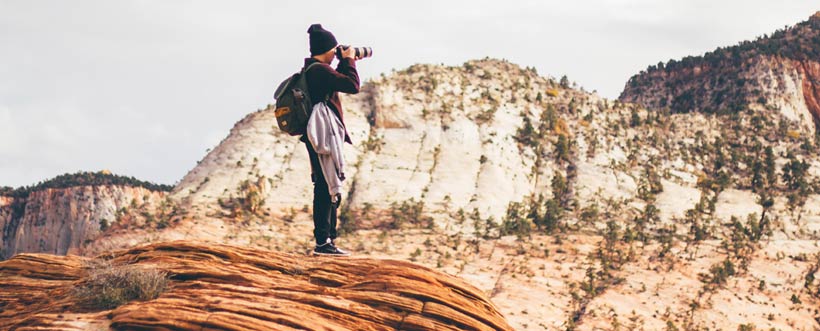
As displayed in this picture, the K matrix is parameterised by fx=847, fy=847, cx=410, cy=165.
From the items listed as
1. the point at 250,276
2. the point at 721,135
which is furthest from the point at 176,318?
the point at 721,135

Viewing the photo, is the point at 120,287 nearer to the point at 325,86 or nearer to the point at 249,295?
the point at 249,295

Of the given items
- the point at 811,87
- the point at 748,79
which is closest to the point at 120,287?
the point at 748,79

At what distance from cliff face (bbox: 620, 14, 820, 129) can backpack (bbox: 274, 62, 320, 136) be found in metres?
56.7

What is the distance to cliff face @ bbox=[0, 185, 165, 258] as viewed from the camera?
→ 64375mm

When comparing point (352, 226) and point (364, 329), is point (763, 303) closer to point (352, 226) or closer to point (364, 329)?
point (352, 226)

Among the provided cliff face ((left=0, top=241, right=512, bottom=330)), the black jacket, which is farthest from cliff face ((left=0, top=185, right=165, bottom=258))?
the black jacket

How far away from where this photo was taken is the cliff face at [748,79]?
65.6 m

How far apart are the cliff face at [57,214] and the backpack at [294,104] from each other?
5676cm

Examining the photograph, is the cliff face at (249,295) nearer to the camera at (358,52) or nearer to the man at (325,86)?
the man at (325,86)

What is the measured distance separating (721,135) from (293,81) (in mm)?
49604

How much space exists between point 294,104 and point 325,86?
41 centimetres

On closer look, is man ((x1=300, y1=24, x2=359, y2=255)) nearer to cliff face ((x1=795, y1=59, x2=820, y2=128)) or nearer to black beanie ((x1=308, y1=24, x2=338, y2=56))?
black beanie ((x1=308, y1=24, x2=338, y2=56))

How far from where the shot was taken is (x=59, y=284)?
9789 millimetres

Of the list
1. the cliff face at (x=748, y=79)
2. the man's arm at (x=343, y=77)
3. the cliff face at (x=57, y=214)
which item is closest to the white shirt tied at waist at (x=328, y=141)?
the man's arm at (x=343, y=77)
